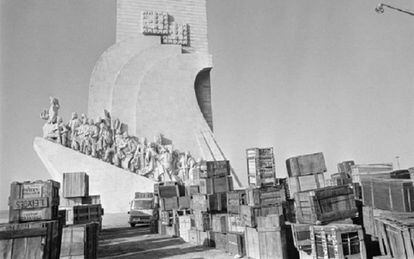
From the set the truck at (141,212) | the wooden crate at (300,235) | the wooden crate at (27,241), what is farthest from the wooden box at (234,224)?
the truck at (141,212)

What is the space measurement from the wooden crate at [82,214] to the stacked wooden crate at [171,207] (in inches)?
91.5

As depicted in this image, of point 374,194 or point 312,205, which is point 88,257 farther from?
point 374,194

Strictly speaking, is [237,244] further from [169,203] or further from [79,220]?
[169,203]

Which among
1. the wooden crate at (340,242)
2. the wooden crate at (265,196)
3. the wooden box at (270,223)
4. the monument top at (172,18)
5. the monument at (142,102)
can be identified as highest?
the monument top at (172,18)

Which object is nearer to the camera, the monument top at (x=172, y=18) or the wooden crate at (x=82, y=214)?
the wooden crate at (x=82, y=214)

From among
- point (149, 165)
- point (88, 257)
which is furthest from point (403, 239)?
point (149, 165)

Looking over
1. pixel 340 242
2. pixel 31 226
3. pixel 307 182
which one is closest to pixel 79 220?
pixel 31 226

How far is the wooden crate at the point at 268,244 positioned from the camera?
6.74 meters

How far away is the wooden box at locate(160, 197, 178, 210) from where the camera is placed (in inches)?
536

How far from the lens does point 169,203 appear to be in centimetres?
1374

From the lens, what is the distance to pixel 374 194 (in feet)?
22.1

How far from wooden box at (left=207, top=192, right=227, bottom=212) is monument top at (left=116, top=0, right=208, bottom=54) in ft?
79.6

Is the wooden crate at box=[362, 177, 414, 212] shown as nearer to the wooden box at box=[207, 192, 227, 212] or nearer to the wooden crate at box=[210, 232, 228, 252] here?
the wooden crate at box=[210, 232, 228, 252]

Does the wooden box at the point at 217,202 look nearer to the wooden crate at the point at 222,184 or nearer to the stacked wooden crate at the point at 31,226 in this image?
the wooden crate at the point at 222,184
